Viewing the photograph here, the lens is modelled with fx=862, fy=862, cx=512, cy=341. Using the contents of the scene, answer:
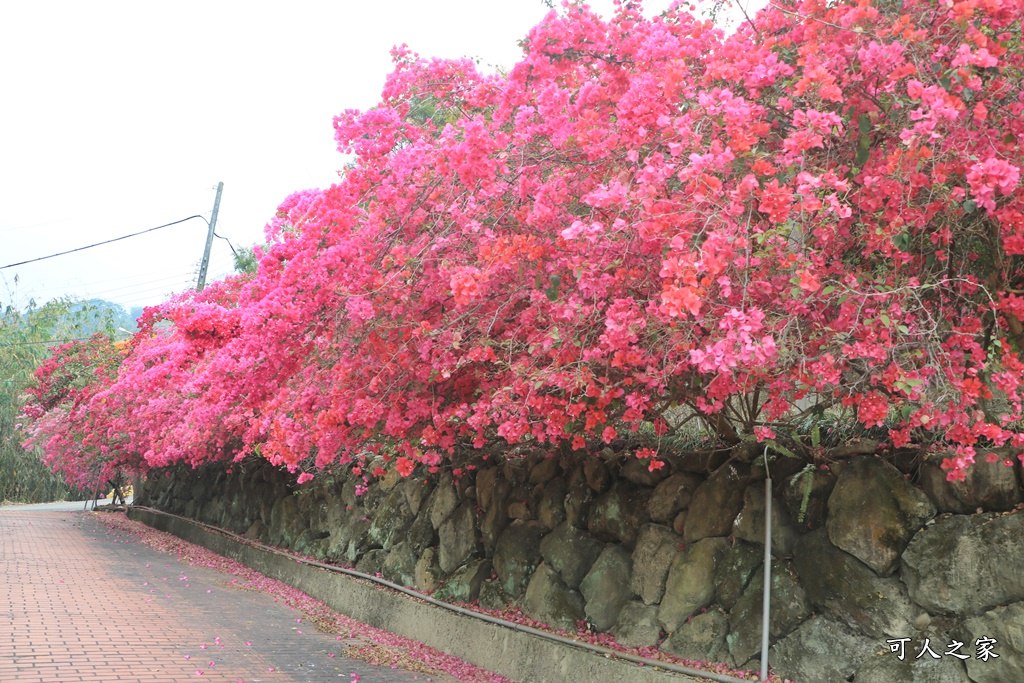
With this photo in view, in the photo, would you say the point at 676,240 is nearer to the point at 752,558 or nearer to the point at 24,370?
the point at 752,558

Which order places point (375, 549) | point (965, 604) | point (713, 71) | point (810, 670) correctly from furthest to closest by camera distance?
point (375, 549) → point (810, 670) → point (965, 604) → point (713, 71)

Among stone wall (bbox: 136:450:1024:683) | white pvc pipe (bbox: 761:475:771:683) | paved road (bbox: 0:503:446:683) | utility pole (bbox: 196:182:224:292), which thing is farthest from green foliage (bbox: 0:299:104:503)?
white pvc pipe (bbox: 761:475:771:683)

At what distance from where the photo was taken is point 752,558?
5781mm

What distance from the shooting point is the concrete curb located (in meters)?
6.23

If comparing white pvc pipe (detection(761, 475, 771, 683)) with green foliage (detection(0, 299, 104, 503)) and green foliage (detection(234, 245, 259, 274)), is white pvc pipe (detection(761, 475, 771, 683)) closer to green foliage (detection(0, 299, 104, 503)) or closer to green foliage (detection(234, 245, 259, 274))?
green foliage (detection(234, 245, 259, 274))

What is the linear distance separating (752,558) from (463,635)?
10.9 ft

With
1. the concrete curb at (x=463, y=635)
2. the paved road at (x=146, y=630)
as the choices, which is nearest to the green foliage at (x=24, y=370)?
the paved road at (x=146, y=630)

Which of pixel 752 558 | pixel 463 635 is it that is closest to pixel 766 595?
pixel 752 558

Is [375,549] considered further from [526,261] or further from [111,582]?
A: [526,261]

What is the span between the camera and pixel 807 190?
11.7 feet

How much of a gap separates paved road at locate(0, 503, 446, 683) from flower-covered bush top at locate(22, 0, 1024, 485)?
74.6 inches

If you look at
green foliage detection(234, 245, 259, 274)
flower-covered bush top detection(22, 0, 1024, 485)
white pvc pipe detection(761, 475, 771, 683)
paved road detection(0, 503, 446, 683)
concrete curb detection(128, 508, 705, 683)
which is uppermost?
green foliage detection(234, 245, 259, 274)

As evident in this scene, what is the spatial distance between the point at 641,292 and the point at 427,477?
228 inches

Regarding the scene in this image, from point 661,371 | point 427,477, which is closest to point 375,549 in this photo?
point 427,477
